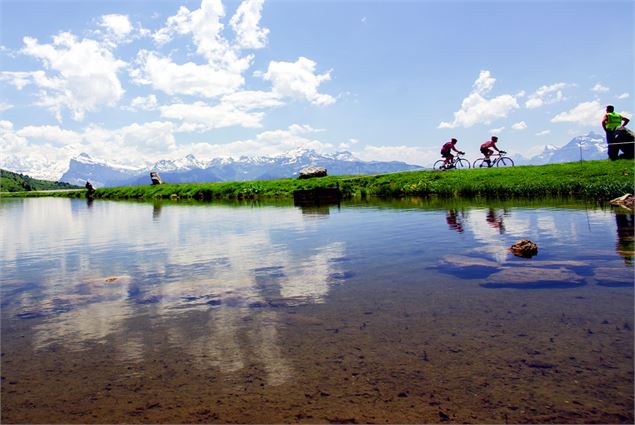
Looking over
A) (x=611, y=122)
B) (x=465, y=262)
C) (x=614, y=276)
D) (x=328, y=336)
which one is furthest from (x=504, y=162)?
(x=328, y=336)

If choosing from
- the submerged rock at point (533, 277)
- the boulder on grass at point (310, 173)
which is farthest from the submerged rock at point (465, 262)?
the boulder on grass at point (310, 173)

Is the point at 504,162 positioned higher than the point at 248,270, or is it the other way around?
the point at 504,162

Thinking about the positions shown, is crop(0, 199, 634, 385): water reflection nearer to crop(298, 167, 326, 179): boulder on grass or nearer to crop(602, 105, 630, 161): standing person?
crop(602, 105, 630, 161): standing person

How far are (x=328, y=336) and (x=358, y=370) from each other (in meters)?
1.54

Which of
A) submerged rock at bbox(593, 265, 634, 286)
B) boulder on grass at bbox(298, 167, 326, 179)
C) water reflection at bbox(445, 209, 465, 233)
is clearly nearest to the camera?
submerged rock at bbox(593, 265, 634, 286)

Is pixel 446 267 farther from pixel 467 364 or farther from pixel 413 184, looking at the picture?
pixel 413 184

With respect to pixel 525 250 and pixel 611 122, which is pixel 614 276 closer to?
pixel 525 250

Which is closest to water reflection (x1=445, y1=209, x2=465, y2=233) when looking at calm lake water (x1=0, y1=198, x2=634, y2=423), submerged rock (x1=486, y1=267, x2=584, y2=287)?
calm lake water (x1=0, y1=198, x2=634, y2=423)

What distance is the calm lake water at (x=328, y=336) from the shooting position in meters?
6.05

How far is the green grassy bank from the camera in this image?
3719cm

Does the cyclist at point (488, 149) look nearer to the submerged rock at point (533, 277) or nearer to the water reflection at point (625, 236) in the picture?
the water reflection at point (625, 236)

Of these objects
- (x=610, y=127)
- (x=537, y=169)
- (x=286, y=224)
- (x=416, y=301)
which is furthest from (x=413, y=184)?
(x=416, y=301)

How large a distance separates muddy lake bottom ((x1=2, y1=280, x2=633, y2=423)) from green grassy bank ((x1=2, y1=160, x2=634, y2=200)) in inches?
1281

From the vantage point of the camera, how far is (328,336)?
27.8 feet
